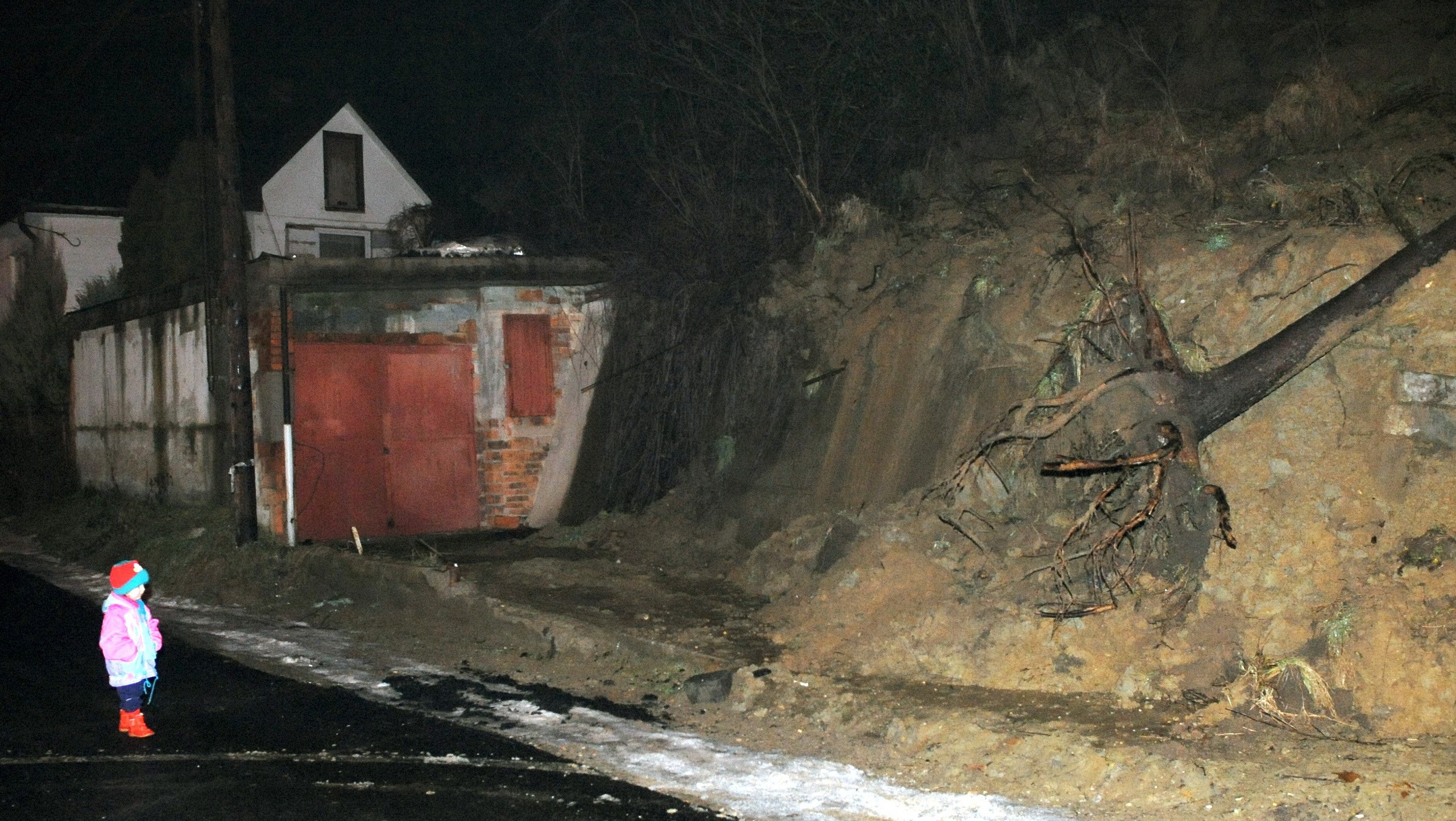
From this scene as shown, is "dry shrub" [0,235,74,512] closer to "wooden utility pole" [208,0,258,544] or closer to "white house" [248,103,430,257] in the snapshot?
"white house" [248,103,430,257]

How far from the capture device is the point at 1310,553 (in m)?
6.68

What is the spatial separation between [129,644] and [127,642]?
0.02 meters

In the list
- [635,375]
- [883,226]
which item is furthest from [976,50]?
[635,375]

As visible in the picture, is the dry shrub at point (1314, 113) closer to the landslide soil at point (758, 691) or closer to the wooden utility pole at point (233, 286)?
the landslide soil at point (758, 691)

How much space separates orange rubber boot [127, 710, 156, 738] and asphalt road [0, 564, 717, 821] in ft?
0.17

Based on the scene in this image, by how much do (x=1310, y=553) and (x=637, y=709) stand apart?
421 centimetres

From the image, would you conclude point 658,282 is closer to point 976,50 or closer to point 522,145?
point 976,50

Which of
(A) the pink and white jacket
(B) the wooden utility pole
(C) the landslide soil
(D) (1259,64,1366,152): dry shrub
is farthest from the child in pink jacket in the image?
(D) (1259,64,1366,152): dry shrub

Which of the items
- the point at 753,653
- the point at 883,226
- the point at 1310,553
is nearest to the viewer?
the point at 1310,553

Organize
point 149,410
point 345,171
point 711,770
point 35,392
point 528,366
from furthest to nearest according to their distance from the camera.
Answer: point 345,171
point 35,392
point 149,410
point 528,366
point 711,770

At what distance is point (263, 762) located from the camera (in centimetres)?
637

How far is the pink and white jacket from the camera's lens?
22.5 ft

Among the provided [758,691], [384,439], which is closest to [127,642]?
[758,691]

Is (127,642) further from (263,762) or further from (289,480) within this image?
(289,480)
